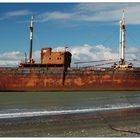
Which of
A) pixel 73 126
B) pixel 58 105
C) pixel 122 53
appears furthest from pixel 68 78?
pixel 73 126

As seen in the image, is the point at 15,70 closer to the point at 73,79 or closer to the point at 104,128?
the point at 73,79

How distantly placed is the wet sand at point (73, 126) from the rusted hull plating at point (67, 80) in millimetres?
27651

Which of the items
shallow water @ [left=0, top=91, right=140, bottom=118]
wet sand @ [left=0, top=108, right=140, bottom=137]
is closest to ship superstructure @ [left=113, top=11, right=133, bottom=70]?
shallow water @ [left=0, top=91, right=140, bottom=118]

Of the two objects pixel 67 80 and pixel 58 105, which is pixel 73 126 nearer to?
pixel 58 105

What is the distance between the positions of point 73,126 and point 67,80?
31.8 metres

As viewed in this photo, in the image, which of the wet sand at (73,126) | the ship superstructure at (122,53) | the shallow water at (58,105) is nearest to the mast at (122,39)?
the ship superstructure at (122,53)

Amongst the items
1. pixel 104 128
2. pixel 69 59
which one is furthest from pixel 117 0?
pixel 69 59

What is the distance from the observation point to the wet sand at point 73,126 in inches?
514

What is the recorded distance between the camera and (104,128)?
560 inches

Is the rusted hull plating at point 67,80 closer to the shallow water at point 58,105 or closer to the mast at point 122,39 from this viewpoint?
the mast at point 122,39

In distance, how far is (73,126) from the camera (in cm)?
1473

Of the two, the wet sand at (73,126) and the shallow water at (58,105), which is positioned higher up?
the wet sand at (73,126)

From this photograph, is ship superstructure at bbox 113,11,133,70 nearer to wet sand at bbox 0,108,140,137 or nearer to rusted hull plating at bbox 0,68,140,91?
rusted hull plating at bbox 0,68,140,91

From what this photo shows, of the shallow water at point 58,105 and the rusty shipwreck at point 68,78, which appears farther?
the rusty shipwreck at point 68,78
